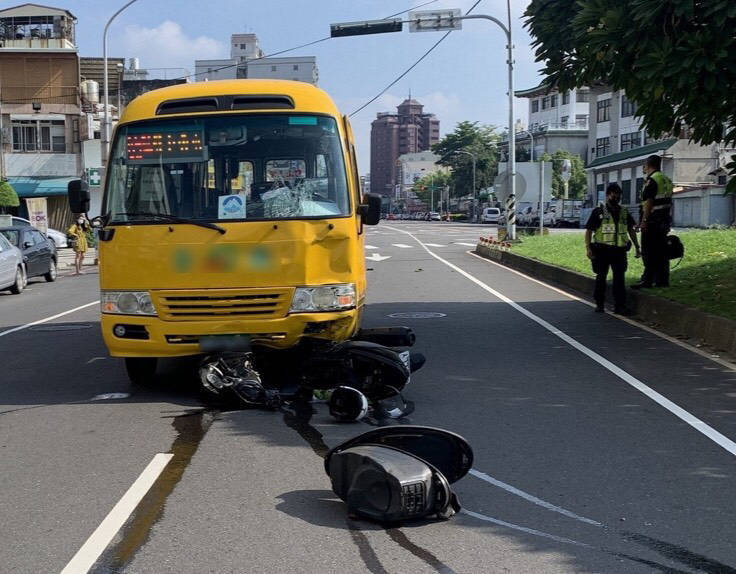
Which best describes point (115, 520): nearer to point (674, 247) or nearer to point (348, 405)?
point (348, 405)

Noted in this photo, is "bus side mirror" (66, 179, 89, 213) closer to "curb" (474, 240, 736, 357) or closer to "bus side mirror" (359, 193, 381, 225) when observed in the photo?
"bus side mirror" (359, 193, 381, 225)

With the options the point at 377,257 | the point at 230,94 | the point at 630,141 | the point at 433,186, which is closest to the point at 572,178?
the point at 630,141

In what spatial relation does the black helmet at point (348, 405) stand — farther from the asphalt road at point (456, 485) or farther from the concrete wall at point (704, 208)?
the concrete wall at point (704, 208)

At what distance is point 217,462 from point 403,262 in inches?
854

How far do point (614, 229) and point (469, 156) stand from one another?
96.4 metres

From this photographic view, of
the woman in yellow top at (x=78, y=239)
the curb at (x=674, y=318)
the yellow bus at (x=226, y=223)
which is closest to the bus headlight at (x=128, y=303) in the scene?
the yellow bus at (x=226, y=223)

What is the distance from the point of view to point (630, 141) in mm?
68125

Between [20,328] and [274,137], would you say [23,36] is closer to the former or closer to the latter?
[20,328]

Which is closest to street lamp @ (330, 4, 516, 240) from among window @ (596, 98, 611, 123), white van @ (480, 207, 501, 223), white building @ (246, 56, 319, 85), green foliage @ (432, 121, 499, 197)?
window @ (596, 98, 611, 123)

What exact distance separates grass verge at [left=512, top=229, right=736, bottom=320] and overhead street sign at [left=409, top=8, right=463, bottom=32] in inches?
279

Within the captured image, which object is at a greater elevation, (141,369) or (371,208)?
(371,208)

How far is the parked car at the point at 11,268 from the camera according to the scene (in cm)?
2012

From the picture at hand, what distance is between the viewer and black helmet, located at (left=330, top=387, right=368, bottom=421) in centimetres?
Answer: 704

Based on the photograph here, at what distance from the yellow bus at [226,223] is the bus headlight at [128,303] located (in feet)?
0.04
